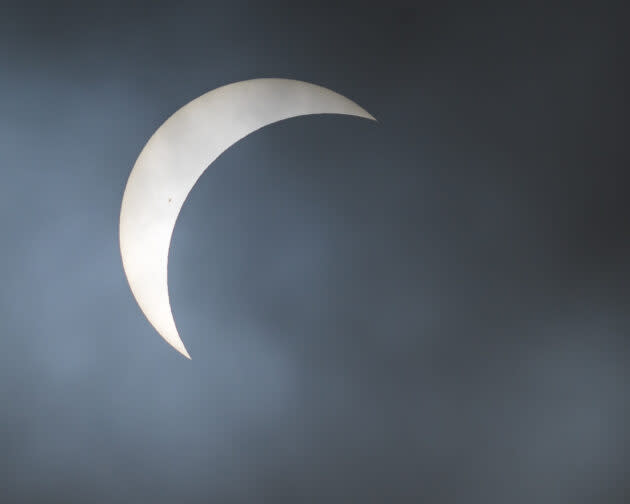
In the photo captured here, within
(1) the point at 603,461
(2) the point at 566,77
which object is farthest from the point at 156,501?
(2) the point at 566,77

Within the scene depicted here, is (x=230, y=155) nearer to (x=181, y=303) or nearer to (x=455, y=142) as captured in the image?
(x=181, y=303)

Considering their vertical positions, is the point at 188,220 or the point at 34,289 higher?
the point at 188,220

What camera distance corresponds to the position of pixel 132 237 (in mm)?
2291

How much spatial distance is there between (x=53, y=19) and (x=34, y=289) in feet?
3.73

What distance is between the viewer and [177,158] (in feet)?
7.47

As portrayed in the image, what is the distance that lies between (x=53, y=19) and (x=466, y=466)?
2.48 metres

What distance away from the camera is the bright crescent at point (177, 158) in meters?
2.24

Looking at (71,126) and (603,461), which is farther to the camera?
(71,126)

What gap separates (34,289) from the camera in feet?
7.71

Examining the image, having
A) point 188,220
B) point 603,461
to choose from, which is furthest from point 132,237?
point 603,461

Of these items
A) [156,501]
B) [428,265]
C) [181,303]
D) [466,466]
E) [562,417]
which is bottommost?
[156,501]

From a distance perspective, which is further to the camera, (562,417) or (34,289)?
(34,289)

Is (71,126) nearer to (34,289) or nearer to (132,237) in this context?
(132,237)

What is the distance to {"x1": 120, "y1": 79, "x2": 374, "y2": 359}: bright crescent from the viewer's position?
88.4 inches
